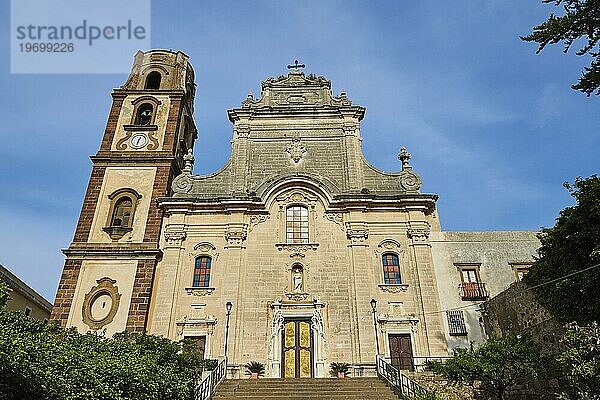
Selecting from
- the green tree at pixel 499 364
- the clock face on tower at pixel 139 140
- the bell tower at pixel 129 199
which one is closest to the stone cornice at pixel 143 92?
the bell tower at pixel 129 199

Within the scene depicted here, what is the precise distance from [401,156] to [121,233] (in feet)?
48.0

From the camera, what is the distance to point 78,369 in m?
9.38

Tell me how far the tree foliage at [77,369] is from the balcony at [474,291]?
1264 cm

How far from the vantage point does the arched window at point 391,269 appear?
804 inches

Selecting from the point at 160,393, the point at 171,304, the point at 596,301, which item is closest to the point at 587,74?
the point at 596,301

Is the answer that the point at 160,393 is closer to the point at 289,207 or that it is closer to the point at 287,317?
the point at 287,317

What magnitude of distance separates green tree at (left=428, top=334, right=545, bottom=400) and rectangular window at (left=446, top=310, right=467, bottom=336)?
198 inches

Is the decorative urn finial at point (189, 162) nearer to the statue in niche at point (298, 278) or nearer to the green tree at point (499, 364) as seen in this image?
the statue in niche at point (298, 278)

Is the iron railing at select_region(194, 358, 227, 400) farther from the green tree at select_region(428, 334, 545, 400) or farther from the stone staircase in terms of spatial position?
the green tree at select_region(428, 334, 545, 400)

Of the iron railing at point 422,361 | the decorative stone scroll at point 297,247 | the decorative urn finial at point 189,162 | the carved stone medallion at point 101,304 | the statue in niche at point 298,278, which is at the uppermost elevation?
the decorative urn finial at point 189,162

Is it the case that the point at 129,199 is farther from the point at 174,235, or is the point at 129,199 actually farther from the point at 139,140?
the point at 139,140

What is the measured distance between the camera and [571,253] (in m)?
11.3

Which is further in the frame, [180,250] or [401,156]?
[401,156]

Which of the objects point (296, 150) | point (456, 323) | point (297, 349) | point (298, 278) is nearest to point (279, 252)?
point (298, 278)
